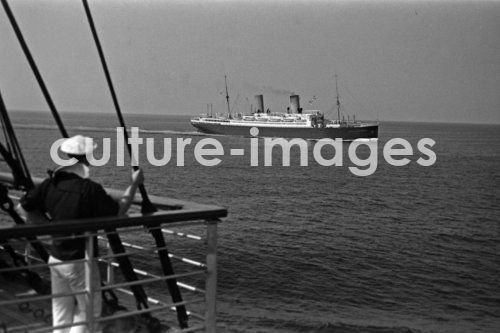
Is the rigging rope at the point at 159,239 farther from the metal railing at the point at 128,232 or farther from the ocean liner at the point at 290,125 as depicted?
the ocean liner at the point at 290,125

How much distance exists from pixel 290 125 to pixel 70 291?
367ft

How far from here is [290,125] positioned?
4528 inches

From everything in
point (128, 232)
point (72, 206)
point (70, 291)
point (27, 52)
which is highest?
point (27, 52)

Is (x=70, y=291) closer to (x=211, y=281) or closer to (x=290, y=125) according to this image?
(x=211, y=281)

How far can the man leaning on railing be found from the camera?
3471 millimetres

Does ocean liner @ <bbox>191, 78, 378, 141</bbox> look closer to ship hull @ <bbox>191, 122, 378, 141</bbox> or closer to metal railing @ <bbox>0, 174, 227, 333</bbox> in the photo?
ship hull @ <bbox>191, 122, 378, 141</bbox>

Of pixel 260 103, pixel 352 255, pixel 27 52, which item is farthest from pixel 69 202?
pixel 260 103

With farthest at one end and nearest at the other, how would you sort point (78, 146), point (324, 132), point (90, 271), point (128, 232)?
point (324, 132) → point (78, 146) → point (128, 232) → point (90, 271)

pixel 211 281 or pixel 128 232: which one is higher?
pixel 128 232

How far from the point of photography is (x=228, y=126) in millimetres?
127500

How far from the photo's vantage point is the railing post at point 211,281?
3723mm

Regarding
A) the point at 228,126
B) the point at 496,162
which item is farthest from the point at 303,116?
the point at 496,162

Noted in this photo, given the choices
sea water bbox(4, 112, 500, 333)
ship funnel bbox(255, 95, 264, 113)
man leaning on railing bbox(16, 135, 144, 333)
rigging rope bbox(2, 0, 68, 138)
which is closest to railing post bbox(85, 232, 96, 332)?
man leaning on railing bbox(16, 135, 144, 333)

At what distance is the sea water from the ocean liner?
189 ft
